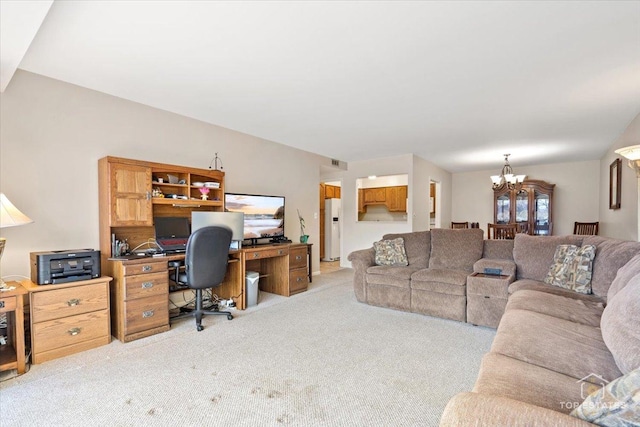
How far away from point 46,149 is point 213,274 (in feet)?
6.22

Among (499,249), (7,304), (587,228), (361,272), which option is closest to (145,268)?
(7,304)

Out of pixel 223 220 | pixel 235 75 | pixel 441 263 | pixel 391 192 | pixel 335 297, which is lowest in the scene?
pixel 335 297

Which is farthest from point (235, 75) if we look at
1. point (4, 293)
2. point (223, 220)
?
point (4, 293)

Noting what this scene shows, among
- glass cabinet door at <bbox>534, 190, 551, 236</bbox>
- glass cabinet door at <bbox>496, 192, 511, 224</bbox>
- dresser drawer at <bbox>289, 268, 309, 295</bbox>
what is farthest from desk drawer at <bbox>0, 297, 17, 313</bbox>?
glass cabinet door at <bbox>534, 190, 551, 236</bbox>

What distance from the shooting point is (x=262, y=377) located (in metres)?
2.16

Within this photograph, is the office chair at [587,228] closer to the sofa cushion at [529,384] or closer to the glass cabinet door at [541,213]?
the glass cabinet door at [541,213]

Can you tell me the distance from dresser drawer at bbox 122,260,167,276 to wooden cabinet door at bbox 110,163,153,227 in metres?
0.48

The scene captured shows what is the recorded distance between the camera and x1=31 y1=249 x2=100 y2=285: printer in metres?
2.40

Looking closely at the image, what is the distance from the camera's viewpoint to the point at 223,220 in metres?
3.77

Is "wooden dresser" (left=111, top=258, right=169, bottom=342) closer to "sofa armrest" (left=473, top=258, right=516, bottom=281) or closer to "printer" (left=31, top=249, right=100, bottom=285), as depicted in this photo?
"printer" (left=31, top=249, right=100, bottom=285)

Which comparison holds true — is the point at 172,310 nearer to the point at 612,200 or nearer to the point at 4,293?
the point at 4,293

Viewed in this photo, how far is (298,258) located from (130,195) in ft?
7.71

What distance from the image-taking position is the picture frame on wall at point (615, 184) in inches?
176

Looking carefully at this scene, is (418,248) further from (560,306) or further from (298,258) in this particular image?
(560,306)
